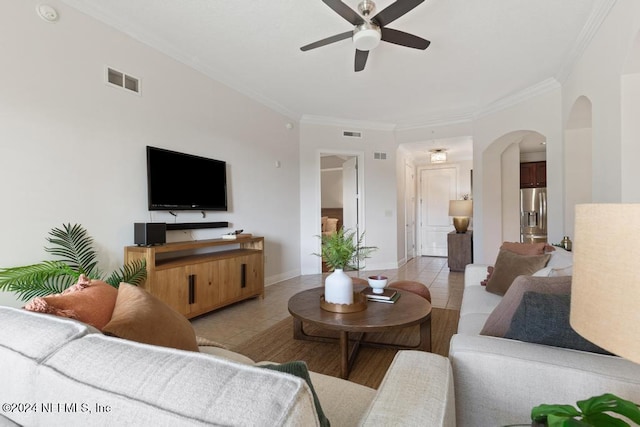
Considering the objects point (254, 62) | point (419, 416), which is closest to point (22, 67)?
point (254, 62)

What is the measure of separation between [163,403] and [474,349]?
99cm

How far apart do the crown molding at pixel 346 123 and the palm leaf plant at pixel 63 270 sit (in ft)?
12.3

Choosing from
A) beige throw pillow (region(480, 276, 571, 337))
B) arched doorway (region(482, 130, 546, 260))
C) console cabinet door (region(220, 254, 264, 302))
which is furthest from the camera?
arched doorway (region(482, 130, 546, 260))

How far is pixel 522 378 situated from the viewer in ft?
3.32

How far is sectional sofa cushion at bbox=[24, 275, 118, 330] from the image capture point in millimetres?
964

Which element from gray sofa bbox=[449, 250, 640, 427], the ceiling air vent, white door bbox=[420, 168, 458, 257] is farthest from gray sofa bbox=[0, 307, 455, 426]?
white door bbox=[420, 168, 458, 257]

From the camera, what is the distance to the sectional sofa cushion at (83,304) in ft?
3.16

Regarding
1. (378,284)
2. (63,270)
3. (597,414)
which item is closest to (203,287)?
(63,270)

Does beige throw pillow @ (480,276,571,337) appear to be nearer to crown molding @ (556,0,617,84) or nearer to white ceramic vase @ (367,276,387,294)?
white ceramic vase @ (367,276,387,294)

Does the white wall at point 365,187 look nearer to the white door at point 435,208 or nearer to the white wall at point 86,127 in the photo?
the white wall at point 86,127

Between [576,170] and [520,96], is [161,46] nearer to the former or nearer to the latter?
[520,96]

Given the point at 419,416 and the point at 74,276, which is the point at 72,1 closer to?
the point at 74,276

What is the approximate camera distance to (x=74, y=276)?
7.48 feet

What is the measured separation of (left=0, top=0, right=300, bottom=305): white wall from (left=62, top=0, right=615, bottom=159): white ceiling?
283 mm
